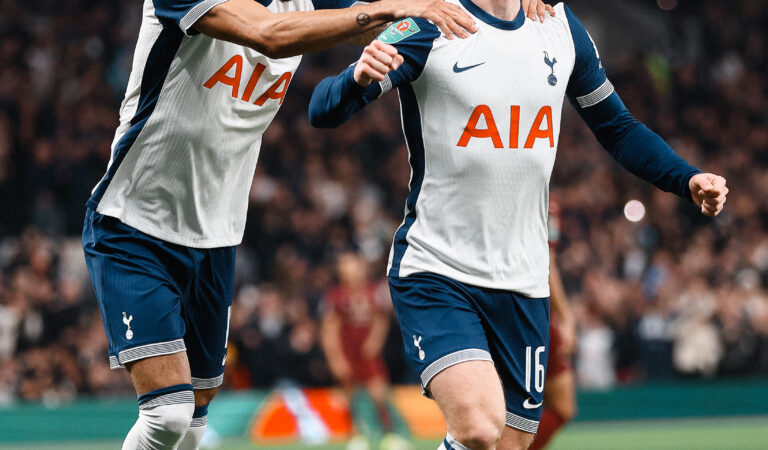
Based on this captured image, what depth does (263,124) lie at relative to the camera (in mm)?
4895

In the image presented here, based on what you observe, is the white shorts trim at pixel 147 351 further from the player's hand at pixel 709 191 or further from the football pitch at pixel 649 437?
the football pitch at pixel 649 437

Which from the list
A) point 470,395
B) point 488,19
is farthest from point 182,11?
point 470,395

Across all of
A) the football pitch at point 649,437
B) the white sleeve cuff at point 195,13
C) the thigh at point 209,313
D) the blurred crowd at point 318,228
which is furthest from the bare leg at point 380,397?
the white sleeve cuff at point 195,13

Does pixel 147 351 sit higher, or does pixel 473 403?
pixel 147 351

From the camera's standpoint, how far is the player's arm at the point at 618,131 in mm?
4805

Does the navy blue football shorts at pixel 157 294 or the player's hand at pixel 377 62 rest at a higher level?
the player's hand at pixel 377 62

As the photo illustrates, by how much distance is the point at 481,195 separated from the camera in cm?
455

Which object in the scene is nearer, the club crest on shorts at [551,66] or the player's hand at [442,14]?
the player's hand at [442,14]

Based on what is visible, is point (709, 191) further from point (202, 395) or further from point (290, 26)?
point (202, 395)

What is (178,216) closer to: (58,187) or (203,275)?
(203,275)

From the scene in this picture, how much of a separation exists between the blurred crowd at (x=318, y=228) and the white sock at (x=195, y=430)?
9275mm

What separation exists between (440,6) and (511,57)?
0.42 meters

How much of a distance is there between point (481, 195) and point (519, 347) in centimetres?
69

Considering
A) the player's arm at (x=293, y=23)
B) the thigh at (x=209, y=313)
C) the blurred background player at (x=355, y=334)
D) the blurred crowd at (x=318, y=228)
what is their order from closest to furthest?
the player's arm at (x=293, y=23) → the thigh at (x=209, y=313) → the blurred background player at (x=355, y=334) → the blurred crowd at (x=318, y=228)
